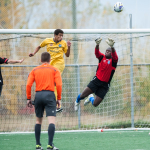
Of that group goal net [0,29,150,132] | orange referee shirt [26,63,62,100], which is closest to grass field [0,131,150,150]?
orange referee shirt [26,63,62,100]

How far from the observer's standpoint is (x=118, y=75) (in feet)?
34.1

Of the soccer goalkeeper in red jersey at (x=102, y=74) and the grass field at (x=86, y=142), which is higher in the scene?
the soccer goalkeeper in red jersey at (x=102, y=74)

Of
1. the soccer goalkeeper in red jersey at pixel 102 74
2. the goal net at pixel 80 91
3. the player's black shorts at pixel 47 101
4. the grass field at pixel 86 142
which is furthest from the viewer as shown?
the goal net at pixel 80 91

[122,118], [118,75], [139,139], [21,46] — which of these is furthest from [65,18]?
[139,139]

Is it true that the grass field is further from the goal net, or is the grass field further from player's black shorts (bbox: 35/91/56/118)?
the goal net

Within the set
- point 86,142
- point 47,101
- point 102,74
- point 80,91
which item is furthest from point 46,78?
point 80,91

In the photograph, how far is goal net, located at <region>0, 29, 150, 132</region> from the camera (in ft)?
31.4

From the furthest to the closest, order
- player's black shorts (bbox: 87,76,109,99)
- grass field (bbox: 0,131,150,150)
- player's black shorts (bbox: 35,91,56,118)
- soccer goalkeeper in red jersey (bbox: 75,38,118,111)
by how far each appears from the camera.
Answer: player's black shorts (bbox: 87,76,109,99), soccer goalkeeper in red jersey (bbox: 75,38,118,111), grass field (bbox: 0,131,150,150), player's black shorts (bbox: 35,91,56,118)

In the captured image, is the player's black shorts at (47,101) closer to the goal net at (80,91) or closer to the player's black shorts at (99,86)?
the player's black shorts at (99,86)

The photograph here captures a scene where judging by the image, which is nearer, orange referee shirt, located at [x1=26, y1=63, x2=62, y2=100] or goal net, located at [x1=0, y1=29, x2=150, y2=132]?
orange referee shirt, located at [x1=26, y1=63, x2=62, y2=100]

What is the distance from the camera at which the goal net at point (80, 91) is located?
9.59 meters

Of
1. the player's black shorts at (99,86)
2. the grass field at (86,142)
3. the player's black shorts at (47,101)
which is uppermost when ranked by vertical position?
the player's black shorts at (99,86)

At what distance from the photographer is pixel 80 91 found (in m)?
10.2

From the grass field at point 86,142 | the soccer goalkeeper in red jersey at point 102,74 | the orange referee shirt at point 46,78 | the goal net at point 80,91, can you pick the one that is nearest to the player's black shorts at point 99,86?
the soccer goalkeeper in red jersey at point 102,74
